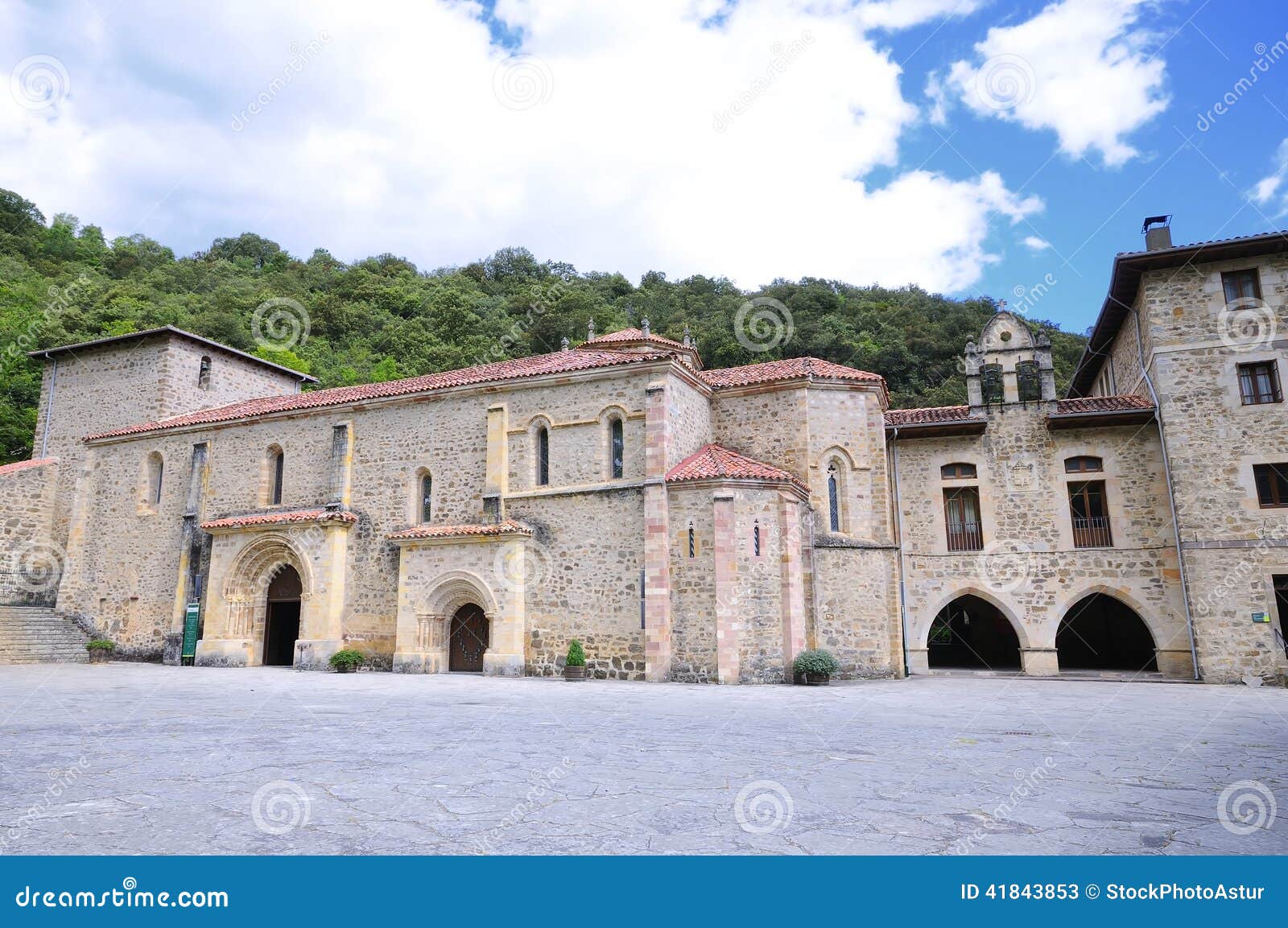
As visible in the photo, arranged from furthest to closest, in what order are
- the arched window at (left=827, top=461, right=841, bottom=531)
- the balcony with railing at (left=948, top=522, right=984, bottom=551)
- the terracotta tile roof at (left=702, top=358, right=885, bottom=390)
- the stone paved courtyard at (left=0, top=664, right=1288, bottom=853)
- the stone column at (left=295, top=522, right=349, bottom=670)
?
the balcony with railing at (left=948, top=522, right=984, bottom=551) → the stone column at (left=295, top=522, right=349, bottom=670) → the terracotta tile roof at (left=702, top=358, right=885, bottom=390) → the arched window at (left=827, top=461, right=841, bottom=531) → the stone paved courtyard at (left=0, top=664, right=1288, bottom=853)

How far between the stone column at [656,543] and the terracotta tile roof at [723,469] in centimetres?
46

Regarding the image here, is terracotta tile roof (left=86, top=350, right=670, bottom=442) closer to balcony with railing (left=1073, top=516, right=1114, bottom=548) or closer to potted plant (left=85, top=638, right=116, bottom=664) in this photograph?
potted plant (left=85, top=638, right=116, bottom=664)

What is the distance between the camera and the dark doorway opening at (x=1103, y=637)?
2422cm

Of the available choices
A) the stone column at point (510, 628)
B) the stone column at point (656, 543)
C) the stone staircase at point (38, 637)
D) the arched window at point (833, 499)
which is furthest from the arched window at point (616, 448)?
the stone staircase at point (38, 637)

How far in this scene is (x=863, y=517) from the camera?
19.4m

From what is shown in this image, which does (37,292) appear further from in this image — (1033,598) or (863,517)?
(1033,598)

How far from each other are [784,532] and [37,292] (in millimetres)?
42937

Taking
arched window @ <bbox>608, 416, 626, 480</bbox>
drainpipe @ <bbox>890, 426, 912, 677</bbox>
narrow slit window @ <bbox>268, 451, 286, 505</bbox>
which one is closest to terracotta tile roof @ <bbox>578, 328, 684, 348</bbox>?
arched window @ <bbox>608, 416, 626, 480</bbox>

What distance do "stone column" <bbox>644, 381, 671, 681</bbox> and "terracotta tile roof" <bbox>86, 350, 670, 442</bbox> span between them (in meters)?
1.44

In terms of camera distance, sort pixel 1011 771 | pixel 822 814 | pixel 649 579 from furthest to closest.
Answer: pixel 649 579 < pixel 1011 771 < pixel 822 814

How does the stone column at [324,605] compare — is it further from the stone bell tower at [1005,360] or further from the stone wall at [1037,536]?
the stone bell tower at [1005,360]

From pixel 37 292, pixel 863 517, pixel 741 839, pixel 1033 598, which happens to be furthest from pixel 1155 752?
pixel 37 292

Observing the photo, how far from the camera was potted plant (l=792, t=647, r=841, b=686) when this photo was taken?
16359 mm

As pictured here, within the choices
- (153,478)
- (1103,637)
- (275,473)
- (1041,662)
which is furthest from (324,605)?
(1103,637)
